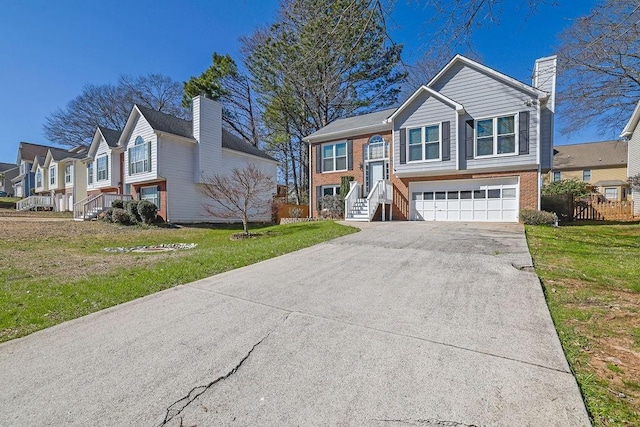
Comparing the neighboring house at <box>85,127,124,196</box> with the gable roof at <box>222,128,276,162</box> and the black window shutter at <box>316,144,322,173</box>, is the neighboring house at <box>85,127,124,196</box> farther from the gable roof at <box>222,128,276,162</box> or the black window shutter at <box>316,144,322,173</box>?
the black window shutter at <box>316,144,322,173</box>

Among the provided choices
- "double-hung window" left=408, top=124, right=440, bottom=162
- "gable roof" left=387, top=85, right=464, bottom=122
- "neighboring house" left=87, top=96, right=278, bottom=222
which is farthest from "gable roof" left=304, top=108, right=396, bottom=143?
"neighboring house" left=87, top=96, right=278, bottom=222

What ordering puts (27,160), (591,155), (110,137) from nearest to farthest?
1. (110,137)
2. (591,155)
3. (27,160)

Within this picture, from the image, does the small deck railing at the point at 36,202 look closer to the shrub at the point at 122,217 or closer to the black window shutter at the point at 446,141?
the shrub at the point at 122,217

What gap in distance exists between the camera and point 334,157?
1795 cm

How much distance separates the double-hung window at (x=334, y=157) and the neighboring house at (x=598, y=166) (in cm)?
2682

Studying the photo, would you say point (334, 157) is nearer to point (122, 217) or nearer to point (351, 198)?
point (351, 198)

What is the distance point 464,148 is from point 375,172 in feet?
15.9

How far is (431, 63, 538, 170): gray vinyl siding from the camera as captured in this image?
1238cm

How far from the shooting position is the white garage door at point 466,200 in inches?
520

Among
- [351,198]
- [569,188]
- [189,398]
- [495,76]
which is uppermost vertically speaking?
[495,76]

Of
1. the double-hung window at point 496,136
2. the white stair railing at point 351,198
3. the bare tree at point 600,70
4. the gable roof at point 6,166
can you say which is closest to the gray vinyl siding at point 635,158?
the bare tree at point 600,70

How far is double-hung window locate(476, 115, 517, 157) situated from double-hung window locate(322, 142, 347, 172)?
23.7ft

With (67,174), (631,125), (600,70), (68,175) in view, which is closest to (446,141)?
(600,70)

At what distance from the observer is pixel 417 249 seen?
23.9 ft
